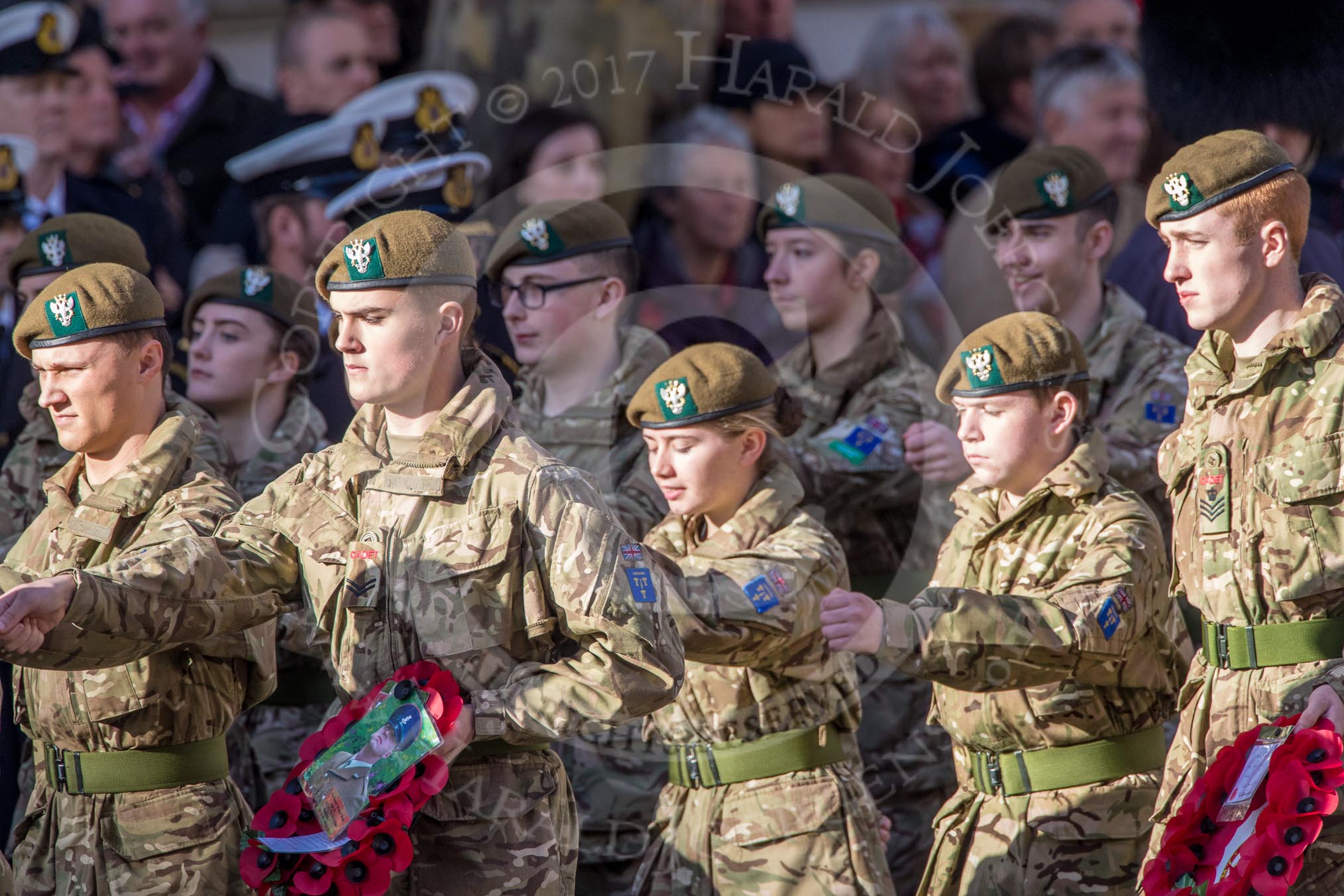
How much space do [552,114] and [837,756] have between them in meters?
4.96

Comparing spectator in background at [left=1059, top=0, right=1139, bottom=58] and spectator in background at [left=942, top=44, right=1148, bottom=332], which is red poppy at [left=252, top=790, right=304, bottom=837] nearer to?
spectator in background at [left=942, top=44, right=1148, bottom=332]

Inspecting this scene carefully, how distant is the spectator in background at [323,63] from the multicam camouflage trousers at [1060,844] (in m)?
5.96

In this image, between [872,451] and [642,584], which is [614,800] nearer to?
[872,451]

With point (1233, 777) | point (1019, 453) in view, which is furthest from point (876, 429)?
point (1233, 777)

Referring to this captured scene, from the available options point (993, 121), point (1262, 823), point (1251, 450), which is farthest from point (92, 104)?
point (1262, 823)

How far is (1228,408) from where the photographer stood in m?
4.48

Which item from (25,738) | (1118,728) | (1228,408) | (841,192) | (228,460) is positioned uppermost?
(841,192)

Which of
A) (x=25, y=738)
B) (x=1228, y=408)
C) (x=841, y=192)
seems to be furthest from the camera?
(x=841, y=192)

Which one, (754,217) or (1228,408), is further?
(754,217)

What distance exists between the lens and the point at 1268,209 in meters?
4.44

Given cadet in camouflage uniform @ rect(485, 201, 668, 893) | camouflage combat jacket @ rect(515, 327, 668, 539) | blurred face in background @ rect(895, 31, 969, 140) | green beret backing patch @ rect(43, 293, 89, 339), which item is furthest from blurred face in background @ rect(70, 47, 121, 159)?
green beret backing patch @ rect(43, 293, 89, 339)

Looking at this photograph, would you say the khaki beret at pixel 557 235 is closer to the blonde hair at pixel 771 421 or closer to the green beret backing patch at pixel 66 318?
the blonde hair at pixel 771 421

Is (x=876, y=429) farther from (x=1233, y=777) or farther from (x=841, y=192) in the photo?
(x=1233, y=777)

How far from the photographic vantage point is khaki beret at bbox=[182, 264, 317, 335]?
732 centimetres
